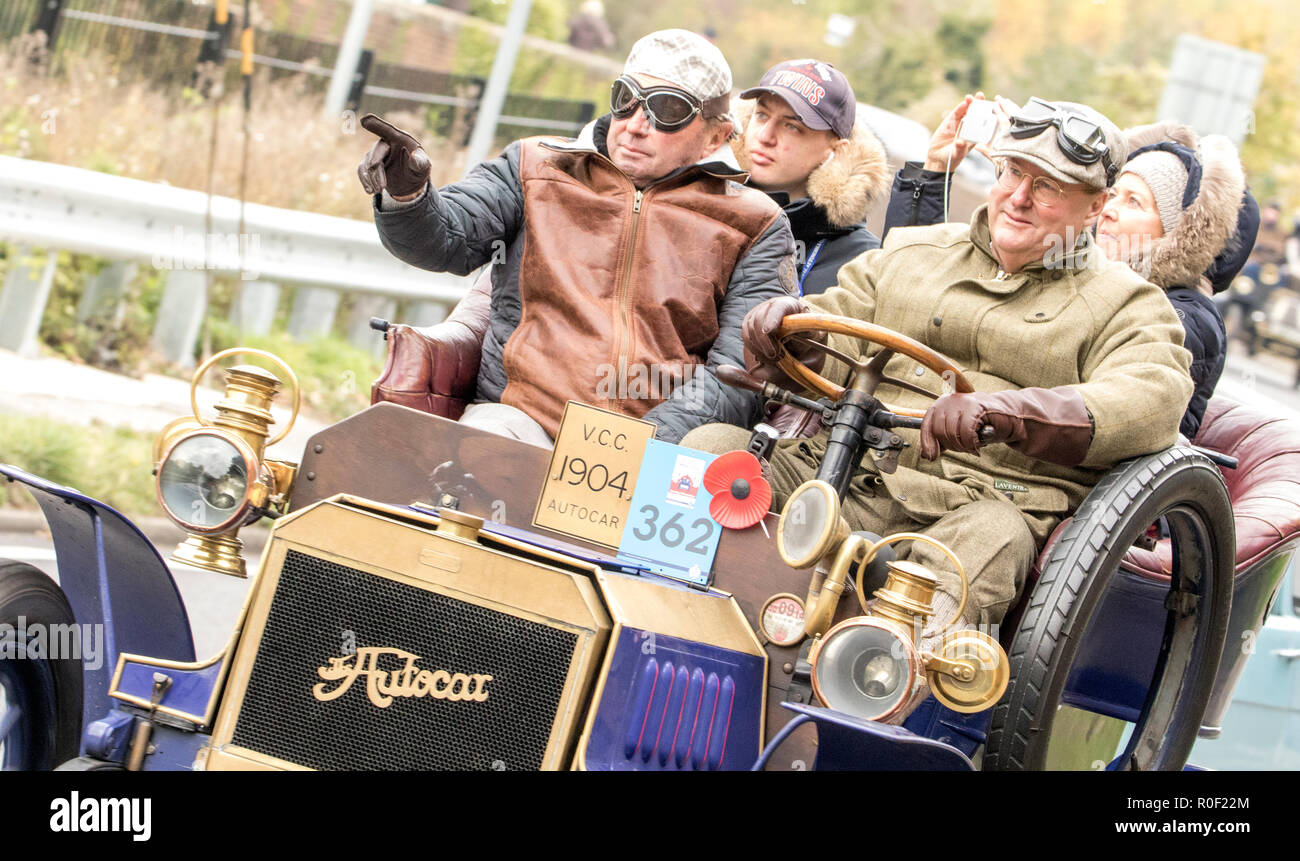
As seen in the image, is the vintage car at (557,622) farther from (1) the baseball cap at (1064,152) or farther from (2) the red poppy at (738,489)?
(1) the baseball cap at (1064,152)

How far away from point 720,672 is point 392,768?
28.0 inches

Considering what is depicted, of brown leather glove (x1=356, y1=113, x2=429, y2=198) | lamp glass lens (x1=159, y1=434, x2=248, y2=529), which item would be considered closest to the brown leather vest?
brown leather glove (x1=356, y1=113, x2=429, y2=198)

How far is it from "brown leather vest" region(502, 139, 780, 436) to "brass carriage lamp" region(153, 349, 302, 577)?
3.07 feet

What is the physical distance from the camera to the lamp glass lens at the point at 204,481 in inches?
129

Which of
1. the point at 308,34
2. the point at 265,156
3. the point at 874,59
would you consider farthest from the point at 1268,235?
the point at 265,156

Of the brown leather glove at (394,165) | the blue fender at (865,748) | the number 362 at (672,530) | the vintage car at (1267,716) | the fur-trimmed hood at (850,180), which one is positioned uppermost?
the fur-trimmed hood at (850,180)

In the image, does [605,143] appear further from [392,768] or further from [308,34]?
[308,34]

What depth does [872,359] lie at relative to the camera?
3465mm

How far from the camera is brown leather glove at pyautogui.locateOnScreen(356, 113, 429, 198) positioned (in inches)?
147

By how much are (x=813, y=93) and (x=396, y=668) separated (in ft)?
9.69

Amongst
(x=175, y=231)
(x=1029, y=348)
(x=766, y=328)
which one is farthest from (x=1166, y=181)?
(x=175, y=231)

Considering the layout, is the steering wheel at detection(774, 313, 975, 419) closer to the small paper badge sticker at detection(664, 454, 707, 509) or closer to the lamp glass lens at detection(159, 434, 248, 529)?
the small paper badge sticker at detection(664, 454, 707, 509)

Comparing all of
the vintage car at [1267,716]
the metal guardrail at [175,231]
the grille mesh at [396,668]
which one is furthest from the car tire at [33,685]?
the vintage car at [1267,716]
